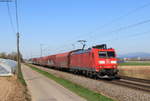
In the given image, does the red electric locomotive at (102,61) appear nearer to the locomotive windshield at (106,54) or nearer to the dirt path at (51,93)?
the locomotive windshield at (106,54)

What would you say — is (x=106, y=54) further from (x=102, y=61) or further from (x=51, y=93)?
(x=51, y=93)

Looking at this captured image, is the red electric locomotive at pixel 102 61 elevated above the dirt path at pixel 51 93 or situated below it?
above

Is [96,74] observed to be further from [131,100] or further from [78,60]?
[131,100]

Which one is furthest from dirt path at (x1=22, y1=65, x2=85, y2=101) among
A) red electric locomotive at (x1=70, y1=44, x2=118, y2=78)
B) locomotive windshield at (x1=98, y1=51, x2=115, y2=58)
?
locomotive windshield at (x1=98, y1=51, x2=115, y2=58)

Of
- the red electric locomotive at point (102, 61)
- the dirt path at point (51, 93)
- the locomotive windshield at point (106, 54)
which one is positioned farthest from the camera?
the locomotive windshield at point (106, 54)

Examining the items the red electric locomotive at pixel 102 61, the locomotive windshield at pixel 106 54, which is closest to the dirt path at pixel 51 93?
the red electric locomotive at pixel 102 61

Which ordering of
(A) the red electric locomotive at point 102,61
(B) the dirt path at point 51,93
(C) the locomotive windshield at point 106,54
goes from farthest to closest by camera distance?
(C) the locomotive windshield at point 106,54 < (A) the red electric locomotive at point 102,61 < (B) the dirt path at point 51,93

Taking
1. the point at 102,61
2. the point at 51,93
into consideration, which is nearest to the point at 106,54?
the point at 102,61

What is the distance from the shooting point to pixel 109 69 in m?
27.7

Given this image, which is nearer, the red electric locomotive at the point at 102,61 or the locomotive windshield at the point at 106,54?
the red electric locomotive at the point at 102,61

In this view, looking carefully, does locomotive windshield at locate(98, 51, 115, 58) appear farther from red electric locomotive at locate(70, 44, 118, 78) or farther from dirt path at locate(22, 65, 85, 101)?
dirt path at locate(22, 65, 85, 101)

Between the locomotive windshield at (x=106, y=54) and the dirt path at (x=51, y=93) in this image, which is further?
the locomotive windshield at (x=106, y=54)

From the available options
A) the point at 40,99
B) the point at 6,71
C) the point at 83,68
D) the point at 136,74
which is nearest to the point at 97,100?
the point at 40,99

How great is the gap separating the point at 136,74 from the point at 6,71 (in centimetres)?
1844
